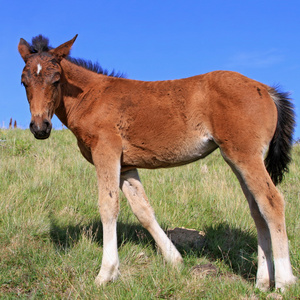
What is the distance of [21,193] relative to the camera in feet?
18.4

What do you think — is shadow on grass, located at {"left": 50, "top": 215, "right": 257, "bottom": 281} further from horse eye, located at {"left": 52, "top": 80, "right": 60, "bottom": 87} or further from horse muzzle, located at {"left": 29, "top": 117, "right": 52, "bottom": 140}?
horse eye, located at {"left": 52, "top": 80, "right": 60, "bottom": 87}

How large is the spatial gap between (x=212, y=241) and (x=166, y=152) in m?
1.75

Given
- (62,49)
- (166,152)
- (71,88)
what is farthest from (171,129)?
(62,49)

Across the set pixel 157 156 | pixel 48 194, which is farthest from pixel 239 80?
pixel 48 194

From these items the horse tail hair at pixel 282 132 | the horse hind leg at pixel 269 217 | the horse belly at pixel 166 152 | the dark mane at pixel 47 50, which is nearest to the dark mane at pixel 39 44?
the dark mane at pixel 47 50

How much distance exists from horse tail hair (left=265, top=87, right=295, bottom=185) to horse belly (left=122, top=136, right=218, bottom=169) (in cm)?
73

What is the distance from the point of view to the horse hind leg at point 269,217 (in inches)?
131

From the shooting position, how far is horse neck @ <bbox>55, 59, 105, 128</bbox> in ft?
14.5

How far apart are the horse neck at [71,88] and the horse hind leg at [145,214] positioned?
3.75ft

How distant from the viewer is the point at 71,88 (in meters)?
4.49

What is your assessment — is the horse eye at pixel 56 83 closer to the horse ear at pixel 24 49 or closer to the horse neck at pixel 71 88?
the horse neck at pixel 71 88

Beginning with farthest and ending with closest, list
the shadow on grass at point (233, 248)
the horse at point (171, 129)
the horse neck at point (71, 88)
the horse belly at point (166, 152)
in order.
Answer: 1. the horse neck at point (71, 88)
2. the shadow on grass at point (233, 248)
3. the horse belly at point (166, 152)
4. the horse at point (171, 129)

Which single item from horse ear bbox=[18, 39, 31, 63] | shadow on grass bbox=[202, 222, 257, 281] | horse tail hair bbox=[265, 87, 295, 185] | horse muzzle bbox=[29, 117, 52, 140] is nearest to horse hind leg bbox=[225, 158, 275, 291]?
shadow on grass bbox=[202, 222, 257, 281]

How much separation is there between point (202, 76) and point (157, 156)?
1.13 m
